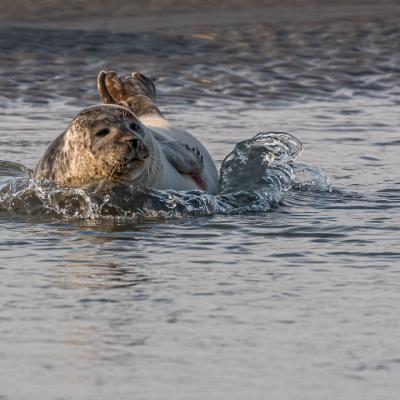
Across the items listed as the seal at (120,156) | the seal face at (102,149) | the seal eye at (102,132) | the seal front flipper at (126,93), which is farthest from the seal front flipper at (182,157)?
the seal front flipper at (126,93)

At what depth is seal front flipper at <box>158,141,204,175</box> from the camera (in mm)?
8680

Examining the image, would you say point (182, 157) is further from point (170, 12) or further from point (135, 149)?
point (170, 12)

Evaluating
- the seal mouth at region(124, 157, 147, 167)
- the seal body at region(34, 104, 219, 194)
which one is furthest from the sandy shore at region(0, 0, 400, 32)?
the seal mouth at region(124, 157, 147, 167)

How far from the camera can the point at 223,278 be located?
646 centimetres

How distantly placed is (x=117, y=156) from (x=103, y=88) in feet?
7.23

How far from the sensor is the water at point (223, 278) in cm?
500

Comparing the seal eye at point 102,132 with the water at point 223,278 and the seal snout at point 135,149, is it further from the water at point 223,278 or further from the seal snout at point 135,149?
the water at point 223,278

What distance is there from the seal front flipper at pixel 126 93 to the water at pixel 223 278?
0.68 metres

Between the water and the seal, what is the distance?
264 mm

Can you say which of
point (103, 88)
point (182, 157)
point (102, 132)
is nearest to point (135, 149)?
point (102, 132)

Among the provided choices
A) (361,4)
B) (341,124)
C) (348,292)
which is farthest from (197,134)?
(361,4)

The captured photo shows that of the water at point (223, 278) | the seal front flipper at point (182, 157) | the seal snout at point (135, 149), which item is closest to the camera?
the water at point (223, 278)

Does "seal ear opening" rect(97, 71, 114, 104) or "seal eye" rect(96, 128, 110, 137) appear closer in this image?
"seal eye" rect(96, 128, 110, 137)

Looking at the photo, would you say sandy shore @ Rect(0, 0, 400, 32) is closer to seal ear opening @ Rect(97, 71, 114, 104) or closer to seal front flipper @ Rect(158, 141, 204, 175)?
seal ear opening @ Rect(97, 71, 114, 104)
